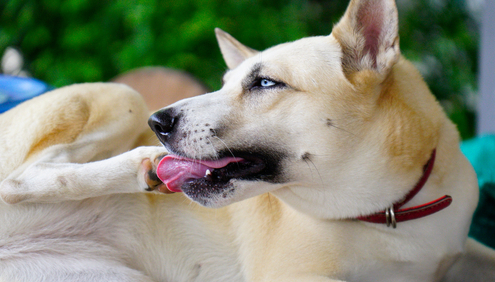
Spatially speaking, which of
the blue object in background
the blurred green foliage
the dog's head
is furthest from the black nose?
the blurred green foliage

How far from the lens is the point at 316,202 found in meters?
1.55

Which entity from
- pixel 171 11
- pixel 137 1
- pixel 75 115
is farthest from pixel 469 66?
pixel 75 115

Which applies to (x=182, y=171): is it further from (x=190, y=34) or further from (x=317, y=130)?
(x=190, y=34)

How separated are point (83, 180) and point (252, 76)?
2.54 feet

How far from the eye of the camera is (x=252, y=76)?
1.57 metres

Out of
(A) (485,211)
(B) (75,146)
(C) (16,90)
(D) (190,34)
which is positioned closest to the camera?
(B) (75,146)

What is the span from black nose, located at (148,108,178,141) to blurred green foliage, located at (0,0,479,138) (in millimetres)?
3030

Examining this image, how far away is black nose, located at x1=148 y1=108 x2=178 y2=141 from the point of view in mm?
1430

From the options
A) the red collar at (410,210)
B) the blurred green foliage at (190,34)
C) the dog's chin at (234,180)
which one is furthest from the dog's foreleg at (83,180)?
the blurred green foliage at (190,34)

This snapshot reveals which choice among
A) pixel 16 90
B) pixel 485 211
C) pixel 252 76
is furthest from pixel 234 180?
pixel 16 90

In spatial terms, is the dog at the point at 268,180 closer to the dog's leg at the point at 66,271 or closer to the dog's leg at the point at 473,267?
the dog's leg at the point at 66,271

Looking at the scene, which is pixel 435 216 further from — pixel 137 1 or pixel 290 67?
pixel 137 1

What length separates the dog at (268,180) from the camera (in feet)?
4.72

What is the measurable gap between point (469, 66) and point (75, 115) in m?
4.85
